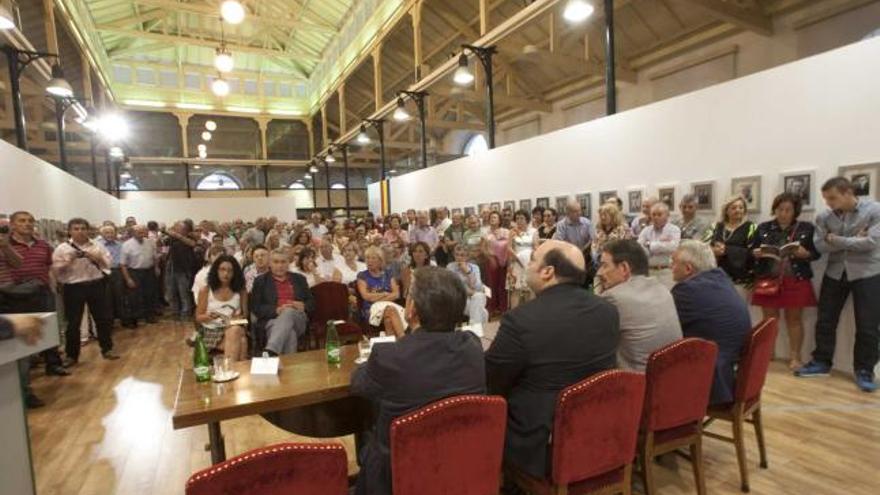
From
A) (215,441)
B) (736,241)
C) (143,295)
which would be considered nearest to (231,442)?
(215,441)

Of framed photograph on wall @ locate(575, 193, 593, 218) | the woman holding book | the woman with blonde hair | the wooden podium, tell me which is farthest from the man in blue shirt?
the wooden podium

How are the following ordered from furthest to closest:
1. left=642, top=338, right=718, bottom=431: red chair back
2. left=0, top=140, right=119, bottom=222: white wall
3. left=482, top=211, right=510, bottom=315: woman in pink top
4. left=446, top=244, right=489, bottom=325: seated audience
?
left=482, top=211, right=510, bottom=315: woman in pink top → left=0, top=140, right=119, bottom=222: white wall → left=446, top=244, right=489, bottom=325: seated audience → left=642, top=338, right=718, bottom=431: red chair back

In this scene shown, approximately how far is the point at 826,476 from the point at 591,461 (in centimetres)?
182

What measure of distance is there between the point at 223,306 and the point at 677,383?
3569 mm

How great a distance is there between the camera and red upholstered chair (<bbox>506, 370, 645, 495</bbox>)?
5.56 feet

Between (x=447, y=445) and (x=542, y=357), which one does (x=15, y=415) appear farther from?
(x=542, y=357)

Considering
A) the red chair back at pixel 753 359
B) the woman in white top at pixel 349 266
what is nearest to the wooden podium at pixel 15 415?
the red chair back at pixel 753 359

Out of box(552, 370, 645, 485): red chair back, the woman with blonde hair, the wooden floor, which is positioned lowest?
the wooden floor

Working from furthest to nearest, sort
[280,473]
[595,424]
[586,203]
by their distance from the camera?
[586,203] < [595,424] < [280,473]

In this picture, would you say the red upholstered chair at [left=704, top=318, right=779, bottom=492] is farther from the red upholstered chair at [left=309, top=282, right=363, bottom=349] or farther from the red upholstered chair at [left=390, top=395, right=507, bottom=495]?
the red upholstered chair at [left=309, top=282, right=363, bottom=349]

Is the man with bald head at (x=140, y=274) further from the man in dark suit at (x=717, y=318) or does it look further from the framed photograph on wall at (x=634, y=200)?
the man in dark suit at (x=717, y=318)

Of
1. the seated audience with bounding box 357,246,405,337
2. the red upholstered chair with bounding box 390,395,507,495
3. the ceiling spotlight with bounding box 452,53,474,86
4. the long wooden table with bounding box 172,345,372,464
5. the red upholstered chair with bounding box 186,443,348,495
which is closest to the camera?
the red upholstered chair with bounding box 186,443,348,495

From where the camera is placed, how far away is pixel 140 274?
7.31 metres

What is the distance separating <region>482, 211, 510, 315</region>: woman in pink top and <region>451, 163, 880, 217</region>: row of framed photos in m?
1.23
